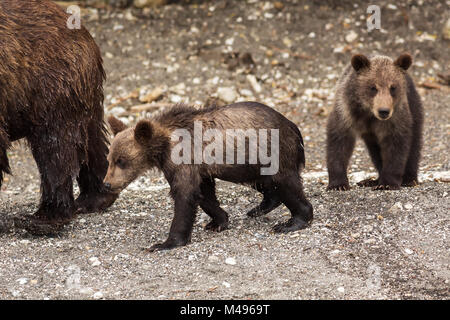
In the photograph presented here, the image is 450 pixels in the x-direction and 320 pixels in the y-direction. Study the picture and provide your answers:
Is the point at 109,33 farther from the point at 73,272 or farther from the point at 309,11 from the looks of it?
the point at 73,272

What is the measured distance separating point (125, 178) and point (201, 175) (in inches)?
27.0

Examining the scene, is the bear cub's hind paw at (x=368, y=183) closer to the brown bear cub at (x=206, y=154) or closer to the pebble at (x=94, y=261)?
the brown bear cub at (x=206, y=154)

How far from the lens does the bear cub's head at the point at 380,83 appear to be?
8.16 metres

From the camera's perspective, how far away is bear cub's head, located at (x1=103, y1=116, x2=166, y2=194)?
678 centimetres

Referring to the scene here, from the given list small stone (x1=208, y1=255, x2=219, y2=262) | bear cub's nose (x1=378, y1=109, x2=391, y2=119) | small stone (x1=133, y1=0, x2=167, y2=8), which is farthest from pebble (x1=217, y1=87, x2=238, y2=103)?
small stone (x1=208, y1=255, x2=219, y2=262)

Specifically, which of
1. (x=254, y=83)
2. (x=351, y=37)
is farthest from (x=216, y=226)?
(x=351, y=37)

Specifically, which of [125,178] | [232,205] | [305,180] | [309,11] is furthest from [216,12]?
[125,178]

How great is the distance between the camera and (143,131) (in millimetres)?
6691

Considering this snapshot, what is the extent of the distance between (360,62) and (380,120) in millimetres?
655

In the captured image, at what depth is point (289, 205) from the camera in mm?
6949

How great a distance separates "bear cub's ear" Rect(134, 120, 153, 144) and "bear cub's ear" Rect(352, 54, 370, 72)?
8.88ft

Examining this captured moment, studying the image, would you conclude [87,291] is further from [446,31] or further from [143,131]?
[446,31]

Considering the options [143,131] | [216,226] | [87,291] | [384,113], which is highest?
[143,131]

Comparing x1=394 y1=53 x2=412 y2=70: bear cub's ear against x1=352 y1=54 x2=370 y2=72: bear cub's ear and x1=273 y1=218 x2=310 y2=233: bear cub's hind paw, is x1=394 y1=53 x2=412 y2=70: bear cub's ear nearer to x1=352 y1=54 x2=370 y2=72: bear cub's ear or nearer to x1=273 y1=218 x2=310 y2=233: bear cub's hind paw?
x1=352 y1=54 x2=370 y2=72: bear cub's ear
